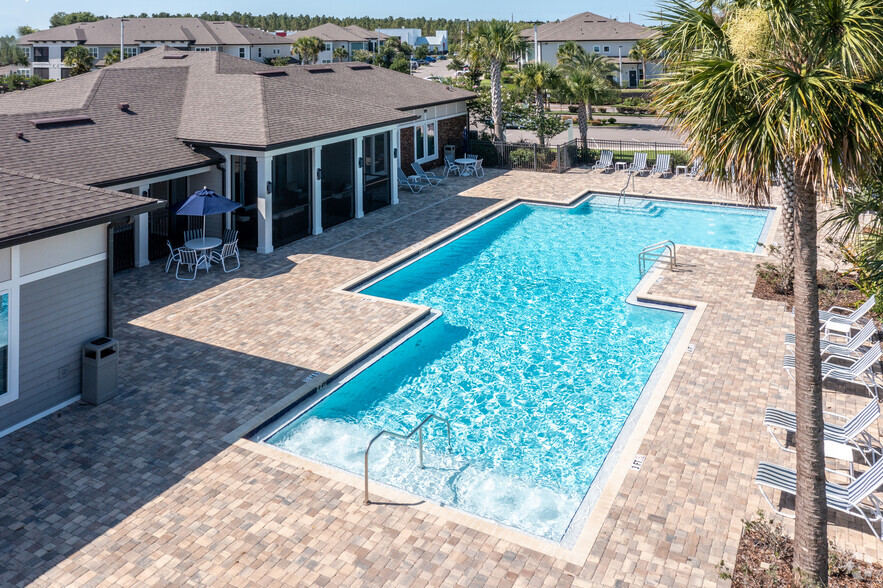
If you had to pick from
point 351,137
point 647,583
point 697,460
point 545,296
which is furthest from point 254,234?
point 647,583

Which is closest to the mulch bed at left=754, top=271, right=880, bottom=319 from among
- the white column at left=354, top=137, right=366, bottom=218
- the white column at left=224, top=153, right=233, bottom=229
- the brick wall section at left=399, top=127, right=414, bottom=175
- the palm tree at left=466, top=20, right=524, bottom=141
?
the white column at left=354, top=137, right=366, bottom=218

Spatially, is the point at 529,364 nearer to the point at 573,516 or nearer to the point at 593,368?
the point at 593,368

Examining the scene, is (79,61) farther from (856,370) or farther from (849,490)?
(849,490)

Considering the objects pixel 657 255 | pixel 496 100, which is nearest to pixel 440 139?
pixel 496 100

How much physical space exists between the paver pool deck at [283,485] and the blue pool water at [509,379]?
31.3 inches

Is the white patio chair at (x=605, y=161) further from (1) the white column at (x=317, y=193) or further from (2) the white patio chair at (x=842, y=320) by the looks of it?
(2) the white patio chair at (x=842, y=320)

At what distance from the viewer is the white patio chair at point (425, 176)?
3033cm

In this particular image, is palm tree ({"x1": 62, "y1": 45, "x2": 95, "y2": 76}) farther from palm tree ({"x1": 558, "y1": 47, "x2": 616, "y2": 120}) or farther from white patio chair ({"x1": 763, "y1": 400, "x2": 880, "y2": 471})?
white patio chair ({"x1": 763, "y1": 400, "x2": 880, "y2": 471})

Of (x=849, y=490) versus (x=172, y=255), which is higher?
(x=172, y=255)

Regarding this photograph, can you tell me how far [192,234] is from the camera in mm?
20281

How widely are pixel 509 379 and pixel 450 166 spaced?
20.3 m

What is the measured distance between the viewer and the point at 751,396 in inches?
478

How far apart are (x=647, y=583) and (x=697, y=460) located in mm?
2851

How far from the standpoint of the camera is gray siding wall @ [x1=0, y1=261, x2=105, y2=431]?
11.2 m
